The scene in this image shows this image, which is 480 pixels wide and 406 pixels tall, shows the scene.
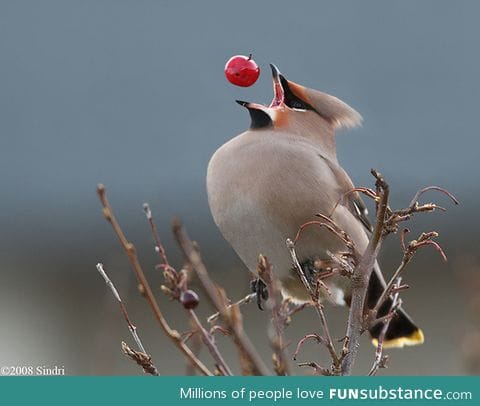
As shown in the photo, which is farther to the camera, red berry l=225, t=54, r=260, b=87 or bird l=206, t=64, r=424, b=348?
bird l=206, t=64, r=424, b=348

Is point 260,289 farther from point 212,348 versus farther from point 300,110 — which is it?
point 212,348

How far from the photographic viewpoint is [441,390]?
2.87 metres

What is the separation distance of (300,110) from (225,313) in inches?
61.5

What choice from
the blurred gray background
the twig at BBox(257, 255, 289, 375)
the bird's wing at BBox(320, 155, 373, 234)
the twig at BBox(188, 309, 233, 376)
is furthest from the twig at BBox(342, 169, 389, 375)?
the blurred gray background

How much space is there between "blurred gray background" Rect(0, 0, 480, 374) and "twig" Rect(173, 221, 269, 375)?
10.3 ft

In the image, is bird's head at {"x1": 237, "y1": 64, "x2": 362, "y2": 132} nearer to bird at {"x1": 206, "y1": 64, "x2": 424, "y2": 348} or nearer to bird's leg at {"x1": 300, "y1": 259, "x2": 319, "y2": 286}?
bird at {"x1": 206, "y1": 64, "x2": 424, "y2": 348}

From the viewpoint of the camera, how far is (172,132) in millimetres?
11406

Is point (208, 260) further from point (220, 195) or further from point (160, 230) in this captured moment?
point (220, 195)

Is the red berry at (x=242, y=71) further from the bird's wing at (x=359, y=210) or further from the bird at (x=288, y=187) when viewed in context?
the bird's wing at (x=359, y=210)

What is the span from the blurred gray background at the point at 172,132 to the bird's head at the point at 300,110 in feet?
6.62

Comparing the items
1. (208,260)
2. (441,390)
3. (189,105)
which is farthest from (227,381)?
(189,105)

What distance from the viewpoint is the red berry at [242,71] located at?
9.93 ft

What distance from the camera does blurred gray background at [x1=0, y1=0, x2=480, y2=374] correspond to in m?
7.19

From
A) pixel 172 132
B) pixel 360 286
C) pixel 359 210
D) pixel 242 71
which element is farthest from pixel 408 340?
pixel 172 132
